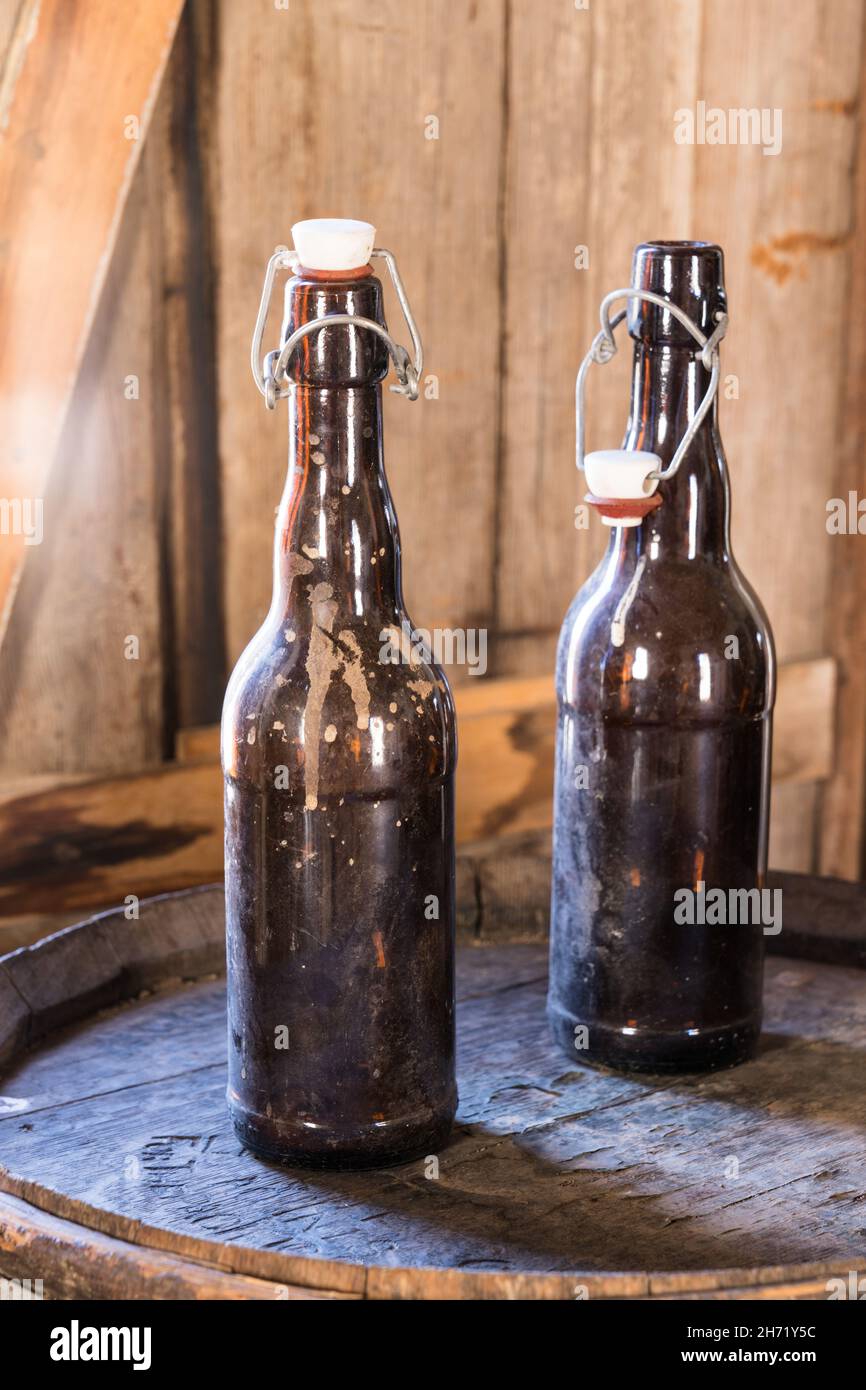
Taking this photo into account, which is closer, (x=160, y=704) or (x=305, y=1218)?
(x=305, y=1218)

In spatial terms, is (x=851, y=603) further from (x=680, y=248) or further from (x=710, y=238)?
(x=680, y=248)

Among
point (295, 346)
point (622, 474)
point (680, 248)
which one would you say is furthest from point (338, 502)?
point (680, 248)

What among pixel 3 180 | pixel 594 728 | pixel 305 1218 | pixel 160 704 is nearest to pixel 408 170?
pixel 3 180

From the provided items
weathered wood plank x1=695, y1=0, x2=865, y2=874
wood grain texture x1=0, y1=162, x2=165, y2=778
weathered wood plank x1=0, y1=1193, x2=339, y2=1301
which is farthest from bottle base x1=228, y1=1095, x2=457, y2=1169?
weathered wood plank x1=695, y1=0, x2=865, y2=874

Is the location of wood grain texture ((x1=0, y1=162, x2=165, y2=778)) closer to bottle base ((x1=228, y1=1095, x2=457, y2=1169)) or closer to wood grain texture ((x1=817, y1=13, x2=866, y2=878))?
bottle base ((x1=228, y1=1095, x2=457, y2=1169))

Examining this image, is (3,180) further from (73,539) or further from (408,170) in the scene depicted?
(408,170)

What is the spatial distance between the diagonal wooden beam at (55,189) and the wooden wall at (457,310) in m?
0.05

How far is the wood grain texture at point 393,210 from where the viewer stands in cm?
179

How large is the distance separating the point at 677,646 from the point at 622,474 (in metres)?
0.14

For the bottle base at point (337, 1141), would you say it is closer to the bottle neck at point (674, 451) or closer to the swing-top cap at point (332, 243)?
the bottle neck at point (674, 451)
